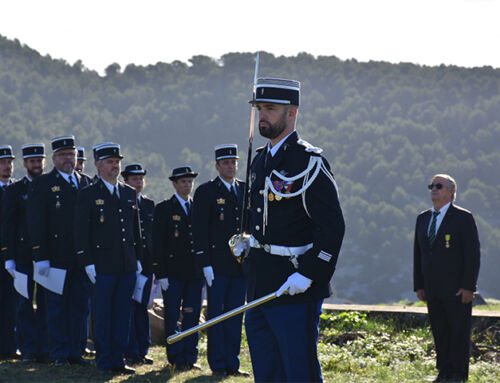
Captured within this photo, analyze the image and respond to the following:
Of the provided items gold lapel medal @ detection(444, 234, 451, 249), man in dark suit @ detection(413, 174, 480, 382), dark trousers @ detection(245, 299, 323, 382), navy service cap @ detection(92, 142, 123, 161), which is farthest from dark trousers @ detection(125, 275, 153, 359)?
dark trousers @ detection(245, 299, 323, 382)

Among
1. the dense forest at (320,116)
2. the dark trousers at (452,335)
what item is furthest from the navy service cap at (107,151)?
the dense forest at (320,116)

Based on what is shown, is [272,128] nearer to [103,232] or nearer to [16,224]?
[103,232]

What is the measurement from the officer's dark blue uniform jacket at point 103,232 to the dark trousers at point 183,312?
→ 774 mm

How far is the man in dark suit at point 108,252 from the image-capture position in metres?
7.31

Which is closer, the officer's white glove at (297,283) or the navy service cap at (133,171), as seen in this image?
the officer's white glove at (297,283)

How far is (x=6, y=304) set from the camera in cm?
849

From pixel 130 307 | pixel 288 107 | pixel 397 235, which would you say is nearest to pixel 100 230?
pixel 130 307

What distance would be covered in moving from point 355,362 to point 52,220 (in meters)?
3.56

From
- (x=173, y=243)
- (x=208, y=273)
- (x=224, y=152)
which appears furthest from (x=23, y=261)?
(x=224, y=152)

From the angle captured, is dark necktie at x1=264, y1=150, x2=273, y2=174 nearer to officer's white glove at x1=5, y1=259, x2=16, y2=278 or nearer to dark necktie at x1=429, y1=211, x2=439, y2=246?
dark necktie at x1=429, y1=211, x2=439, y2=246

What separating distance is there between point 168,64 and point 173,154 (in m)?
9.96

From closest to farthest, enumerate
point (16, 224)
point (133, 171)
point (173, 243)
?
point (173, 243)
point (16, 224)
point (133, 171)

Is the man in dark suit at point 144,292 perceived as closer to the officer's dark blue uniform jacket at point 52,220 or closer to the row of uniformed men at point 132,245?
the row of uniformed men at point 132,245

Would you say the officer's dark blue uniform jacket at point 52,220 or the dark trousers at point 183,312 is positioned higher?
the officer's dark blue uniform jacket at point 52,220
